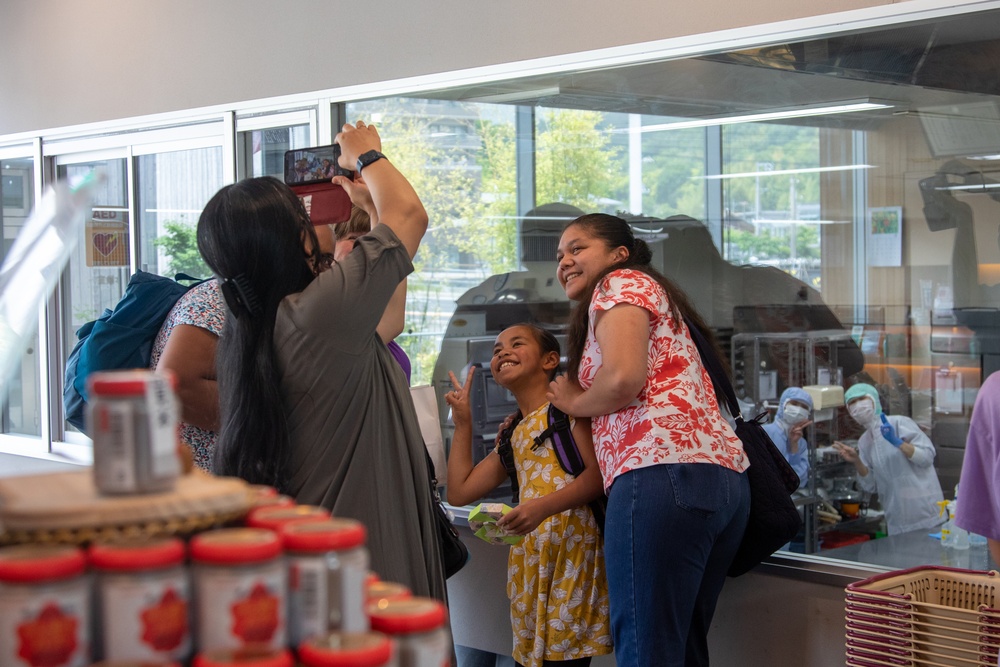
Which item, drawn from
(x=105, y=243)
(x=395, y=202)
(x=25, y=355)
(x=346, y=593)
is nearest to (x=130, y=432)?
(x=346, y=593)

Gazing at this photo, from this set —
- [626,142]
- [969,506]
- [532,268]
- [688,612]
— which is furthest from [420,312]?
[969,506]

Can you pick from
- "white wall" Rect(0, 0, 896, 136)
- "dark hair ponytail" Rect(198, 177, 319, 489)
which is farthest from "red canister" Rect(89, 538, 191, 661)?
"white wall" Rect(0, 0, 896, 136)

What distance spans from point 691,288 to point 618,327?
2.72 feet

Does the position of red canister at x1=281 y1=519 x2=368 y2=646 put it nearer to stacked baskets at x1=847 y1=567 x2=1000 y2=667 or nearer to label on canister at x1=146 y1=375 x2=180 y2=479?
label on canister at x1=146 y1=375 x2=180 y2=479

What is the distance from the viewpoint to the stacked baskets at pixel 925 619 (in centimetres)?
228

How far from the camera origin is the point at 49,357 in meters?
5.21

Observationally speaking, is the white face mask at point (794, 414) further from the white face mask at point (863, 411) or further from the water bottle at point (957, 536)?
the water bottle at point (957, 536)

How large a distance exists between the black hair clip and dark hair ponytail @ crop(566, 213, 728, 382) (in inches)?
38.3

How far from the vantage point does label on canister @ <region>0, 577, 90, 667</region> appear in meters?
1.00

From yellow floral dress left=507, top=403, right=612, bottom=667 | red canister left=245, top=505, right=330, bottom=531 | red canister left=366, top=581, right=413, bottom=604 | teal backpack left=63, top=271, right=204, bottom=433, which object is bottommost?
yellow floral dress left=507, top=403, right=612, bottom=667

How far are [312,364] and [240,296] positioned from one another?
0.59 feet

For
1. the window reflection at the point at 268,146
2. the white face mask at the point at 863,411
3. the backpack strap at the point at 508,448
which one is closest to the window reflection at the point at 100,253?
the window reflection at the point at 268,146

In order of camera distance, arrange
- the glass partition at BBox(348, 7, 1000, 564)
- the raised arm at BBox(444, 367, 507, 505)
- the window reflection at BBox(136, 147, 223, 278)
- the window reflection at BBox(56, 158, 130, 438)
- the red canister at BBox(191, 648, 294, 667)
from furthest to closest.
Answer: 1. the window reflection at BBox(56, 158, 130, 438)
2. the window reflection at BBox(136, 147, 223, 278)
3. the raised arm at BBox(444, 367, 507, 505)
4. the glass partition at BBox(348, 7, 1000, 564)
5. the red canister at BBox(191, 648, 294, 667)

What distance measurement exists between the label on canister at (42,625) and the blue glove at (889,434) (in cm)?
237
